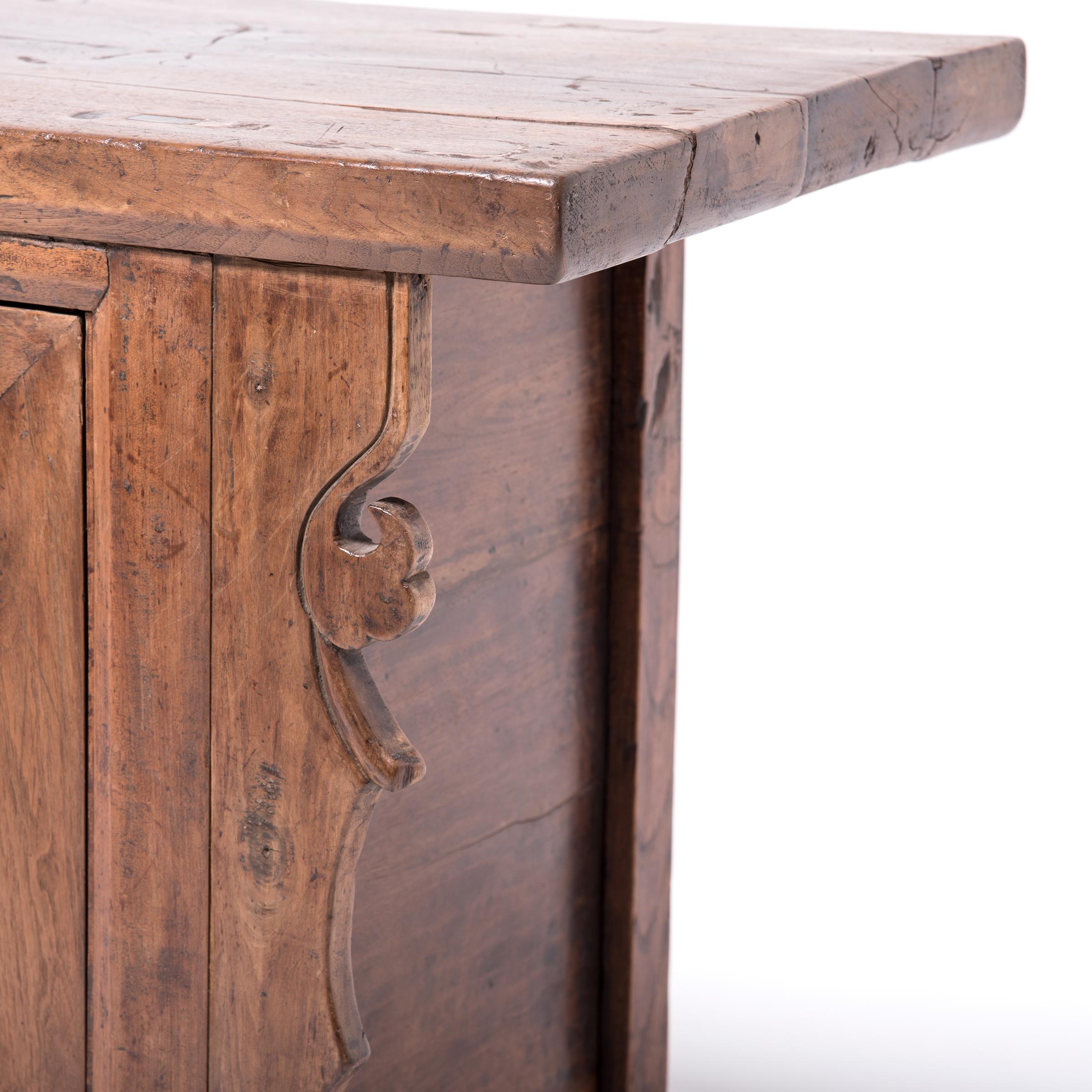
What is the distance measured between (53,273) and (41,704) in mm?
276

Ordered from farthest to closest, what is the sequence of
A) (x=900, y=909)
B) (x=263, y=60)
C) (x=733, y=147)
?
(x=900, y=909) < (x=263, y=60) < (x=733, y=147)

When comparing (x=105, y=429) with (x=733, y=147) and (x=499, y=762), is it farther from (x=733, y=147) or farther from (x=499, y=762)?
(x=499, y=762)

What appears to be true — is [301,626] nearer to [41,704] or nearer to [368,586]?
[368,586]

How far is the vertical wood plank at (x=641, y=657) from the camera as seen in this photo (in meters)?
1.68

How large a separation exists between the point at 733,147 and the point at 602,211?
0.52ft

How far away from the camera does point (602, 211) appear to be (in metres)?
1.02

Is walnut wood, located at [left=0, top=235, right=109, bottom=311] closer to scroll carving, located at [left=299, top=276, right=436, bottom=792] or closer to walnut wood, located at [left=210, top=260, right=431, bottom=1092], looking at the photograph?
walnut wood, located at [left=210, top=260, right=431, bottom=1092]

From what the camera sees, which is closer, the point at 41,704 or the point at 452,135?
the point at 452,135

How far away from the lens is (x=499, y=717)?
1582 millimetres

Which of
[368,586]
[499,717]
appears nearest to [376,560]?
[368,586]

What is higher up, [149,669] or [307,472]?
[307,472]

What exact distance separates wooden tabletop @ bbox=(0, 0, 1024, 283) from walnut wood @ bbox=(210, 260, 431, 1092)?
2.4 inches

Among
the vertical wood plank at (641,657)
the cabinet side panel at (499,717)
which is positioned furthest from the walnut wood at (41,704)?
the vertical wood plank at (641,657)

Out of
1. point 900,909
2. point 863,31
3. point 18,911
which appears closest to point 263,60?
point 863,31
